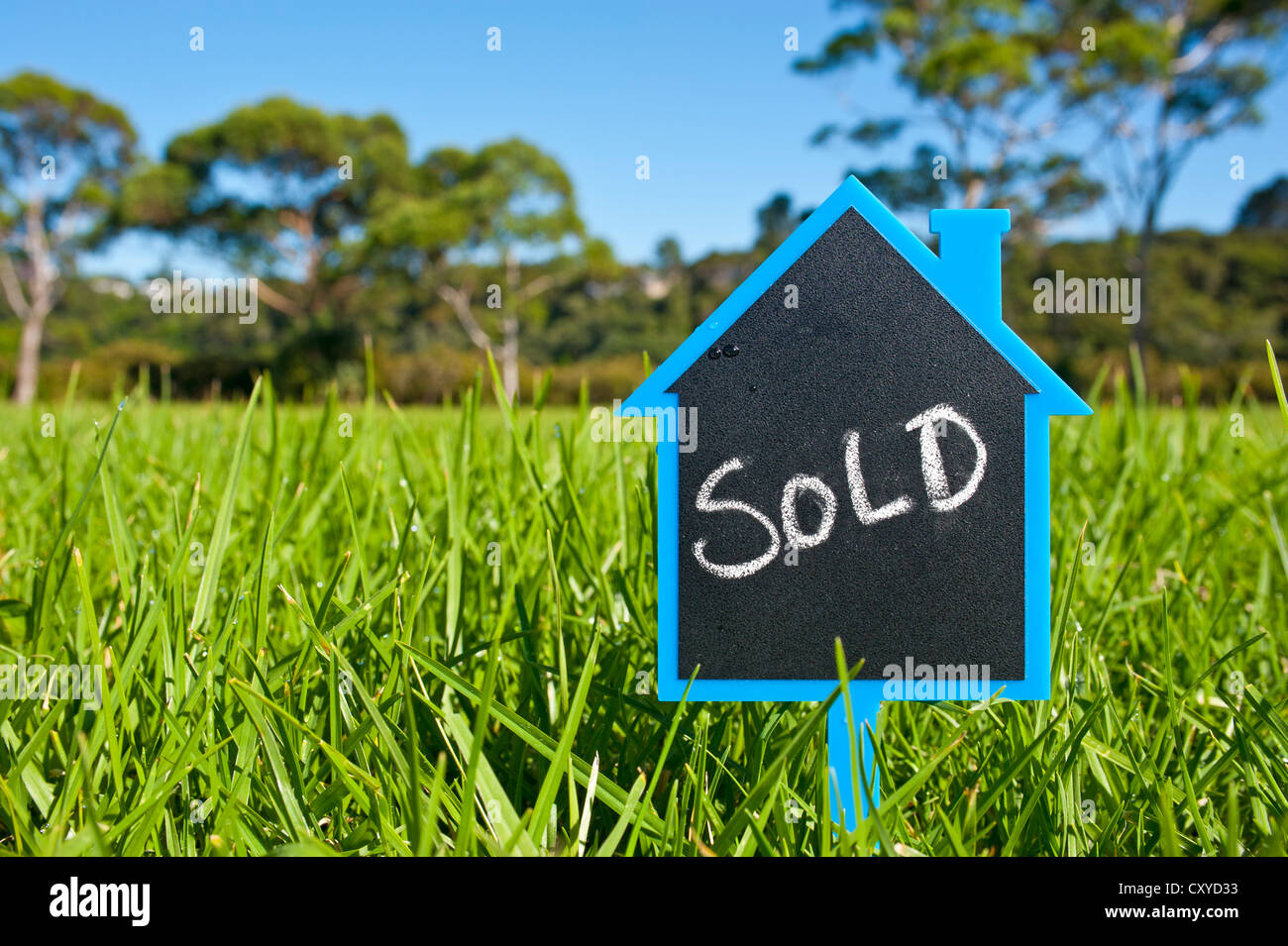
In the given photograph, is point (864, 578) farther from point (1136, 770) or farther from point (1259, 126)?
point (1259, 126)

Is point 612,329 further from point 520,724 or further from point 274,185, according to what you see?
point 520,724

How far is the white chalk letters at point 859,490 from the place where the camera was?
55cm

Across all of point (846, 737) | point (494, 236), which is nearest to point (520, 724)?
point (846, 737)

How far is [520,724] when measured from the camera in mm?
508

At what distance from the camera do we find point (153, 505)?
1191mm

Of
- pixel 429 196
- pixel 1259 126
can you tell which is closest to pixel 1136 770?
pixel 1259 126

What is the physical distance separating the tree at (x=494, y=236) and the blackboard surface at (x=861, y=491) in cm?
2027

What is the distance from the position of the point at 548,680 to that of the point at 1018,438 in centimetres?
43

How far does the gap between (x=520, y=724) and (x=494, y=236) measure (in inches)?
912

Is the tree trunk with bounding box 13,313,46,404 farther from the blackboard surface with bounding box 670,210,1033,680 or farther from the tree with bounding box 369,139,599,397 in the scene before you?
the blackboard surface with bounding box 670,210,1033,680

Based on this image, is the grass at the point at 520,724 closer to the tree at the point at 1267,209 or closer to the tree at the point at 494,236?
the tree at the point at 494,236

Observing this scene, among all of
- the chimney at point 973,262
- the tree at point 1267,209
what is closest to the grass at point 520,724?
the chimney at point 973,262

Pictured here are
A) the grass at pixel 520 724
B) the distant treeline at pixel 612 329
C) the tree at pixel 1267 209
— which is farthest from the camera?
the tree at pixel 1267 209
